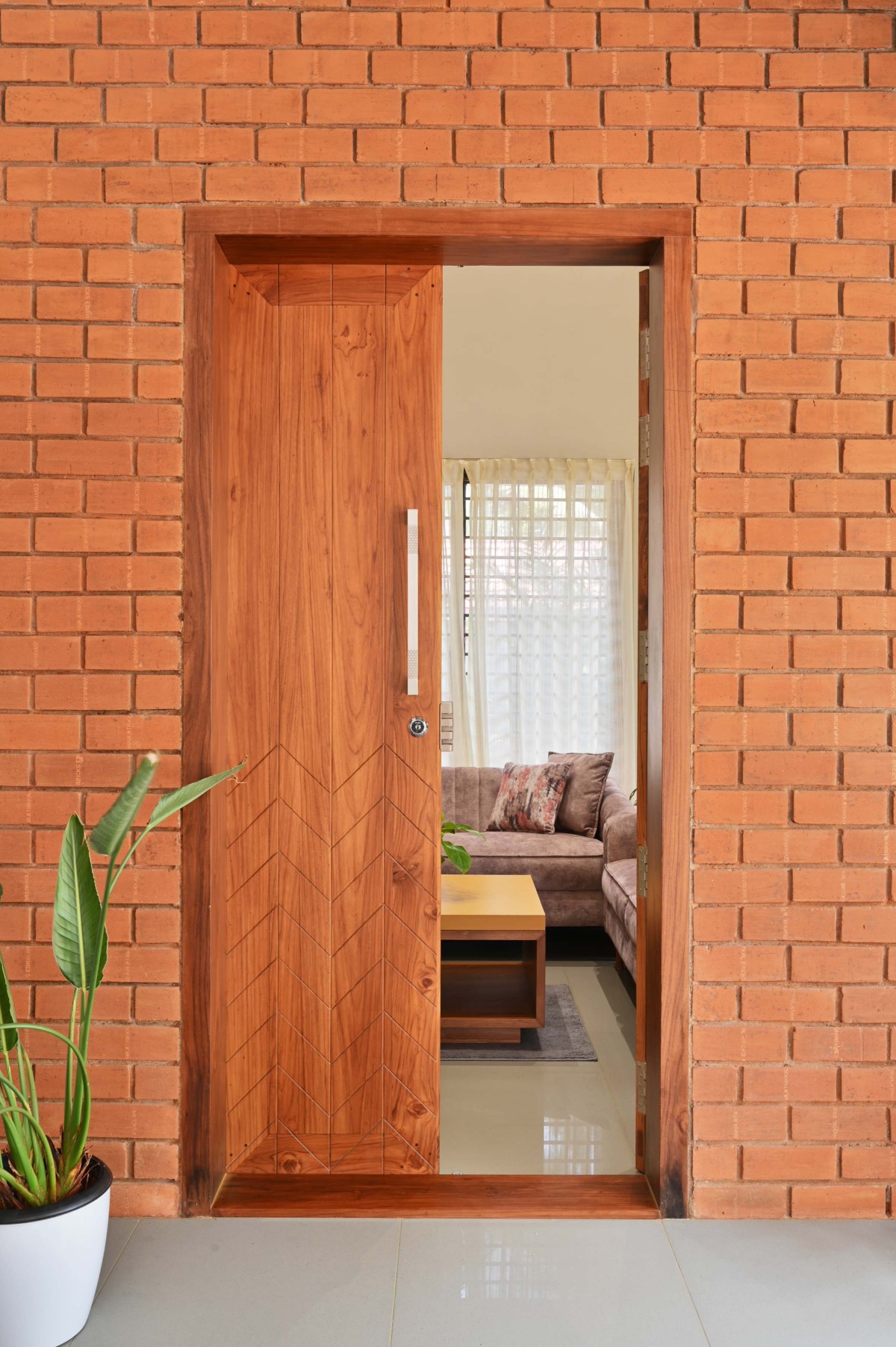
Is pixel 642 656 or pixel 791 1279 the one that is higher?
pixel 642 656

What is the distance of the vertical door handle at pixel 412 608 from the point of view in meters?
2.07

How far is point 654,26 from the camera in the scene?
1902mm

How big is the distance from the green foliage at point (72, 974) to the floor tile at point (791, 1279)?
1.13 meters

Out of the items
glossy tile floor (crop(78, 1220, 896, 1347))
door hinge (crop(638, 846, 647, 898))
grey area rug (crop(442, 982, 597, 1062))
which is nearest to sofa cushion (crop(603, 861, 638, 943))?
grey area rug (crop(442, 982, 597, 1062))

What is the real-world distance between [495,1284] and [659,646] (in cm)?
124

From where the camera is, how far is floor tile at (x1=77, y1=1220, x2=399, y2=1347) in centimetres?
157

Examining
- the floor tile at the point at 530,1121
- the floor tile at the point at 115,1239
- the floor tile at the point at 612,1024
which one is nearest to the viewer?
the floor tile at the point at 115,1239

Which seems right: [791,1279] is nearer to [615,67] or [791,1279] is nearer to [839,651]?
[839,651]

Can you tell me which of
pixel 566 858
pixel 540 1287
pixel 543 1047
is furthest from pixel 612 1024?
pixel 540 1287

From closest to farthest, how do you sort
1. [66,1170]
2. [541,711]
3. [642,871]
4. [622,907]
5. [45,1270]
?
1. [45,1270]
2. [66,1170]
3. [642,871]
4. [622,907]
5. [541,711]

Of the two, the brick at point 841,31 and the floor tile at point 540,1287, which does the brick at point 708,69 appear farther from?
the floor tile at point 540,1287

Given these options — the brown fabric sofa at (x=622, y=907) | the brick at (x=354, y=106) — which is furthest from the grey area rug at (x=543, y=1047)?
the brick at (x=354, y=106)

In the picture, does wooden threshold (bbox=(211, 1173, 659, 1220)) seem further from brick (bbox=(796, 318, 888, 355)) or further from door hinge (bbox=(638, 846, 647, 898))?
brick (bbox=(796, 318, 888, 355))

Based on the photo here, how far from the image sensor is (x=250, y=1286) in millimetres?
1700
